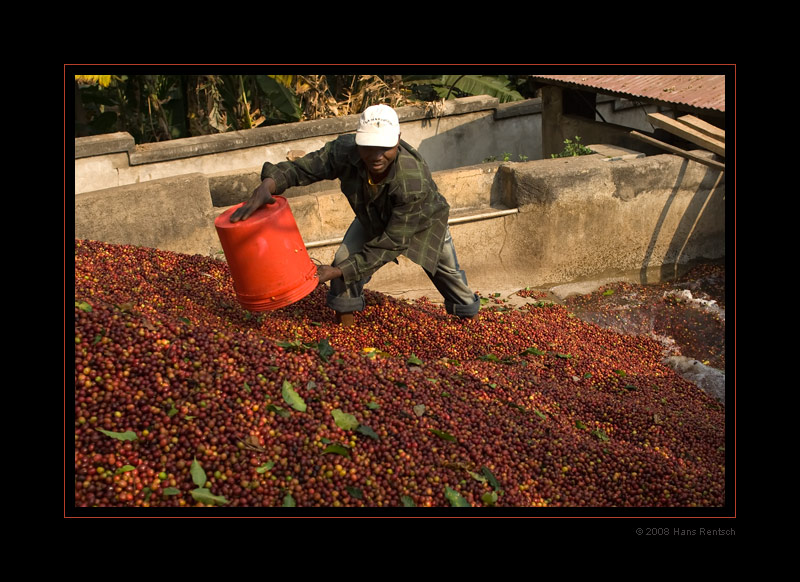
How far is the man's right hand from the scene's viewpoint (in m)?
3.99

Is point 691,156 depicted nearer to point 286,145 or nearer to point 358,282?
point 358,282

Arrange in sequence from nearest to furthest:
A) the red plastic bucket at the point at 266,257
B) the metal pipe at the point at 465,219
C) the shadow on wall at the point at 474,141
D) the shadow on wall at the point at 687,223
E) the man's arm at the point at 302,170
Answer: the red plastic bucket at the point at 266,257, the man's arm at the point at 302,170, the metal pipe at the point at 465,219, the shadow on wall at the point at 687,223, the shadow on wall at the point at 474,141

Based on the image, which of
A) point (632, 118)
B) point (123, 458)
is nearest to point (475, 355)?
point (123, 458)

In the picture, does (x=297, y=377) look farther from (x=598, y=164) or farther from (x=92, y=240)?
(x=598, y=164)

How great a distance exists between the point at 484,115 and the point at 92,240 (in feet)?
22.7

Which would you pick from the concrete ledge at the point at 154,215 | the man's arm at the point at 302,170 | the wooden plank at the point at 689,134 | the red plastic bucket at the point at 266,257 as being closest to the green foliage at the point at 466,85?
the wooden plank at the point at 689,134

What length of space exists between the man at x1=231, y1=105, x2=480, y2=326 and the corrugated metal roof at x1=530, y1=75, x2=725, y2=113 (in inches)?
178

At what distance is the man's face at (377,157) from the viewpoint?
13.6 ft

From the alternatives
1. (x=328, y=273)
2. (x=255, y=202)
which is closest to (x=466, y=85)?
(x=328, y=273)

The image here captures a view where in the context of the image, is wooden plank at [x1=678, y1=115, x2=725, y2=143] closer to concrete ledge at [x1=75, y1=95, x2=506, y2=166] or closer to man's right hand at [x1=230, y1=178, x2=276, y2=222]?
concrete ledge at [x1=75, y1=95, x2=506, y2=166]

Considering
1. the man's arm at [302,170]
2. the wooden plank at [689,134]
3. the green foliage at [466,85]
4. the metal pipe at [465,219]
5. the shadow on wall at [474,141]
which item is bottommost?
the metal pipe at [465,219]

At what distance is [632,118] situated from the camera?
42.6ft

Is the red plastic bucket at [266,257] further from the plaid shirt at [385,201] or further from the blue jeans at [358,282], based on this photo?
the blue jeans at [358,282]

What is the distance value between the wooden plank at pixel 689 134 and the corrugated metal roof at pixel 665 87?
34 centimetres
